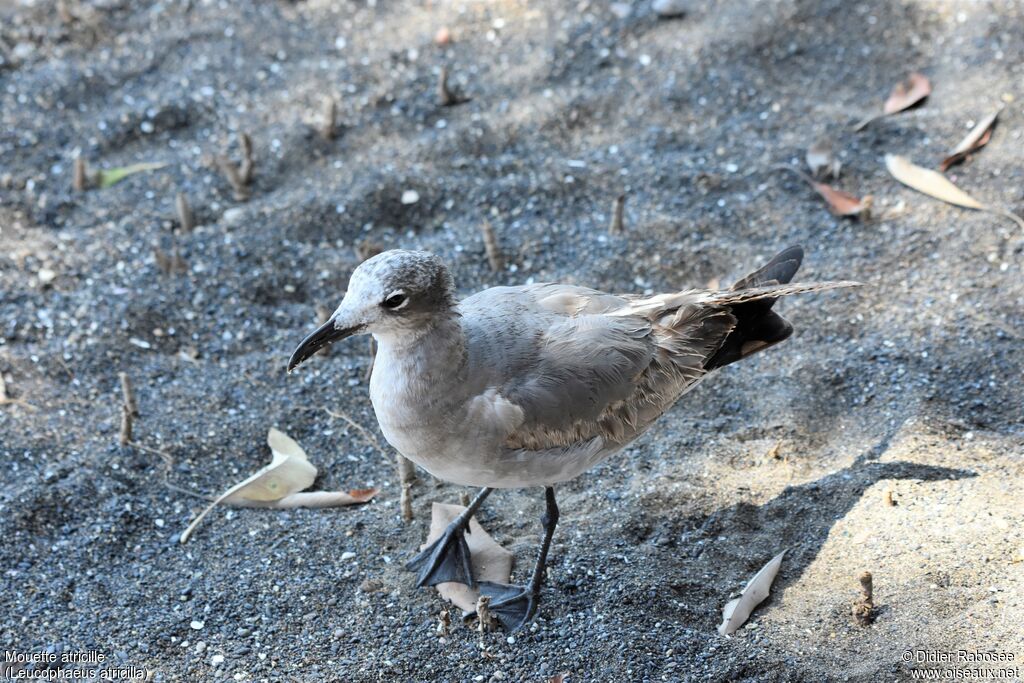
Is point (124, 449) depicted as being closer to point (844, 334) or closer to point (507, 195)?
point (507, 195)

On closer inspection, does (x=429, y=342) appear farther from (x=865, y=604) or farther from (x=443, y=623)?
(x=865, y=604)

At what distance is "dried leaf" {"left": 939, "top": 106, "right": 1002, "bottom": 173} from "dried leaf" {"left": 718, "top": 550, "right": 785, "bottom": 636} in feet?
8.25

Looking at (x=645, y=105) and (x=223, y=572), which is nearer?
(x=223, y=572)

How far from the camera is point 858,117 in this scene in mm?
5293

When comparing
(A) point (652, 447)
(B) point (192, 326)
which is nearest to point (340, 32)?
(B) point (192, 326)

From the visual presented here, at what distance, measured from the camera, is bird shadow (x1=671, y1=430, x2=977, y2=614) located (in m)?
3.40

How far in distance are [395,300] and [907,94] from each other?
356 cm

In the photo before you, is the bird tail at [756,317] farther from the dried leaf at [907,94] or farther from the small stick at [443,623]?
the dried leaf at [907,94]

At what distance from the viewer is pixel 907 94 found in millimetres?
5383

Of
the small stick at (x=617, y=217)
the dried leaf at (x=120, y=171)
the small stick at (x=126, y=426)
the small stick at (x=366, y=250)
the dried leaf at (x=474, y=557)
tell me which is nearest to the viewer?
the dried leaf at (x=474, y=557)

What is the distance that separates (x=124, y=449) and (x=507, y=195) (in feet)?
7.05

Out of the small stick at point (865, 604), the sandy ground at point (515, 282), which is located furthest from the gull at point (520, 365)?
the small stick at point (865, 604)

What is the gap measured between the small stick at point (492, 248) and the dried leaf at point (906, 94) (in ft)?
6.70

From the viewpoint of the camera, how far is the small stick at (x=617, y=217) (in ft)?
15.4
